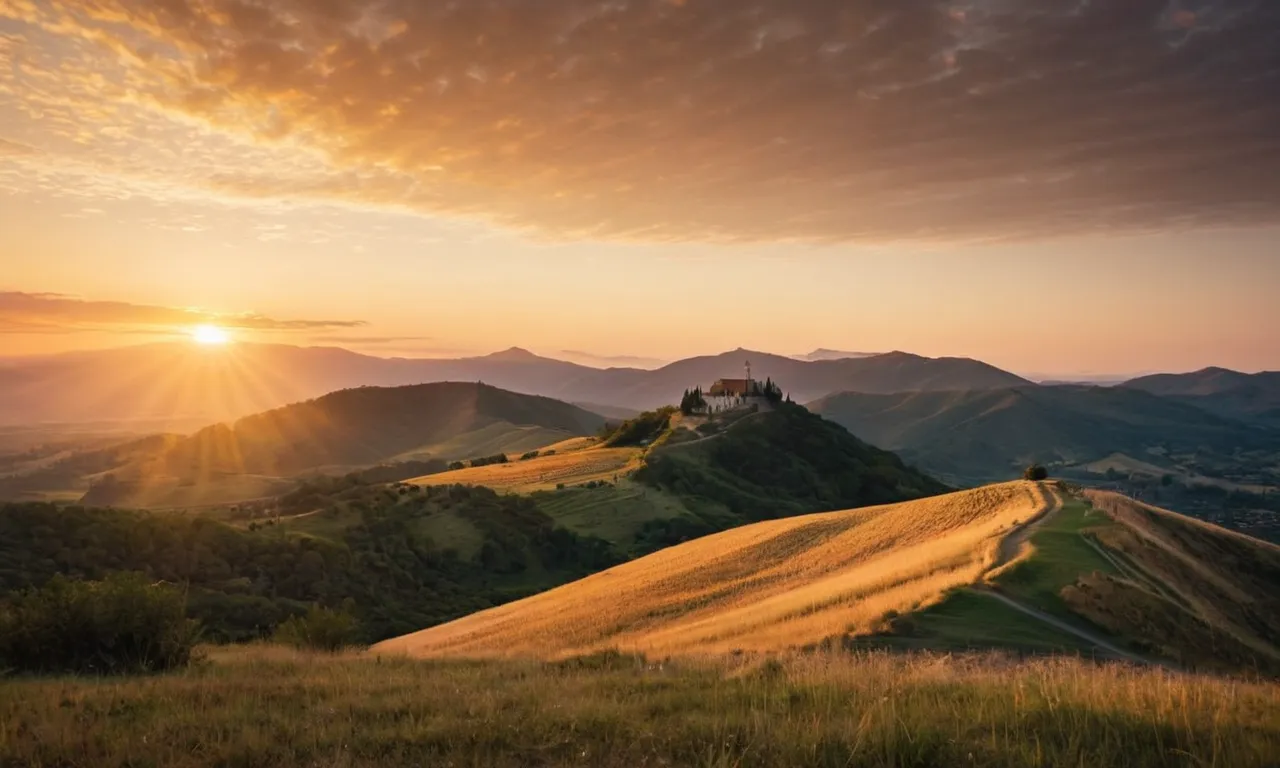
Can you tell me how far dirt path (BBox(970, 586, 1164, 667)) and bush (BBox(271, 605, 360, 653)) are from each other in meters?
17.2

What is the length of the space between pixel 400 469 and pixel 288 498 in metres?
70.8

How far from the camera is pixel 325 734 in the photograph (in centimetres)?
736

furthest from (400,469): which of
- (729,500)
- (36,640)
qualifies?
(36,640)

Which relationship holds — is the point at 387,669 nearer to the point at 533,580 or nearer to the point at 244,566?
the point at 244,566

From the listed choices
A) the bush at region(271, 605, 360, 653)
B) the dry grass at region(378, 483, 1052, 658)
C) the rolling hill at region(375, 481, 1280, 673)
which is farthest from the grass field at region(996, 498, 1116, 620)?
the bush at region(271, 605, 360, 653)

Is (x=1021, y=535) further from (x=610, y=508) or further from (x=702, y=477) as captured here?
(x=702, y=477)

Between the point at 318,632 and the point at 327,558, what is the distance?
4311 centimetres

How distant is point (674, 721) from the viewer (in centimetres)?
748

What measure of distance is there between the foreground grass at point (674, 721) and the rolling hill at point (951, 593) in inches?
245

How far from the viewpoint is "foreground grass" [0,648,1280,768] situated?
6.33m

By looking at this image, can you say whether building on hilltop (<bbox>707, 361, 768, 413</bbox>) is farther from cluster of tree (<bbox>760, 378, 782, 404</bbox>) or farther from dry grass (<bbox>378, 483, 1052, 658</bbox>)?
dry grass (<bbox>378, 483, 1052, 658</bbox>)

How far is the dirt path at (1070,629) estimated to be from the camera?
16.0 m

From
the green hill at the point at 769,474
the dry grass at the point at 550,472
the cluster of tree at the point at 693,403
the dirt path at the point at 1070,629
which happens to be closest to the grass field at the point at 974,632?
the dirt path at the point at 1070,629

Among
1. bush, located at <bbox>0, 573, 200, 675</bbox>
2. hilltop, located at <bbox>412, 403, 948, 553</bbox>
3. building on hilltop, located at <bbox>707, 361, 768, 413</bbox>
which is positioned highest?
building on hilltop, located at <bbox>707, 361, 768, 413</bbox>
